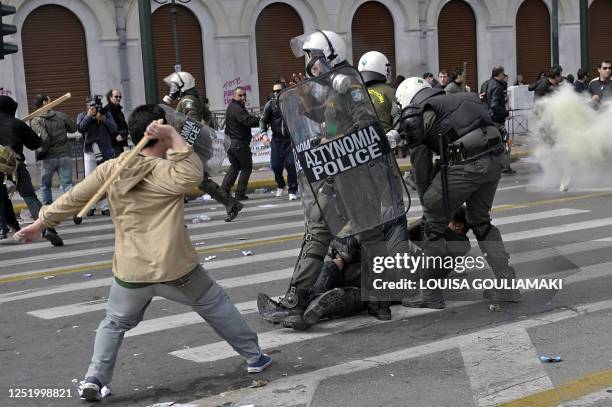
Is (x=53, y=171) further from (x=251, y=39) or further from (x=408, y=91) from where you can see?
(x=251, y=39)

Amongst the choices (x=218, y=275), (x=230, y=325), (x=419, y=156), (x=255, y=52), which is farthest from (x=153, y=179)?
(x=255, y=52)

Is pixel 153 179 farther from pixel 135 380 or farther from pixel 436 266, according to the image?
pixel 436 266

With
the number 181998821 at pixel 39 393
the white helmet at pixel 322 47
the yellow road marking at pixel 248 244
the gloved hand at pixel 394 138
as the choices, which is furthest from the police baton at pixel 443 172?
the yellow road marking at pixel 248 244

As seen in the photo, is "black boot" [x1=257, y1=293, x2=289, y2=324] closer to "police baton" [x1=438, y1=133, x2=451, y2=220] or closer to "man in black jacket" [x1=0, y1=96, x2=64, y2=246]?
"police baton" [x1=438, y1=133, x2=451, y2=220]

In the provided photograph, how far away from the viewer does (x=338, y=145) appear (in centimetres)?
601

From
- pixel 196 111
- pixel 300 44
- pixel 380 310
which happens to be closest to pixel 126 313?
pixel 380 310

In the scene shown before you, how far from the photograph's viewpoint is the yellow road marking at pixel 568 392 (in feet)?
15.4

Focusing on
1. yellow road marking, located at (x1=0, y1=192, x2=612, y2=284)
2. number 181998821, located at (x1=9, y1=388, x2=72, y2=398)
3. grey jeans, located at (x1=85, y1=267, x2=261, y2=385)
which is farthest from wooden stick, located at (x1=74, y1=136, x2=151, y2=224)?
yellow road marking, located at (x1=0, y1=192, x2=612, y2=284)

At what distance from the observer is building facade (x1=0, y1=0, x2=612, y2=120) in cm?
2392

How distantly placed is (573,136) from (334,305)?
6.77m

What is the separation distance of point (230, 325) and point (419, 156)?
2069 mm

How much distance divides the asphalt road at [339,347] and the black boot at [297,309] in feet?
0.20

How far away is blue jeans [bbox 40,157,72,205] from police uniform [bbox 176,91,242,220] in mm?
2110

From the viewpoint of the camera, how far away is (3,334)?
6.64 meters
